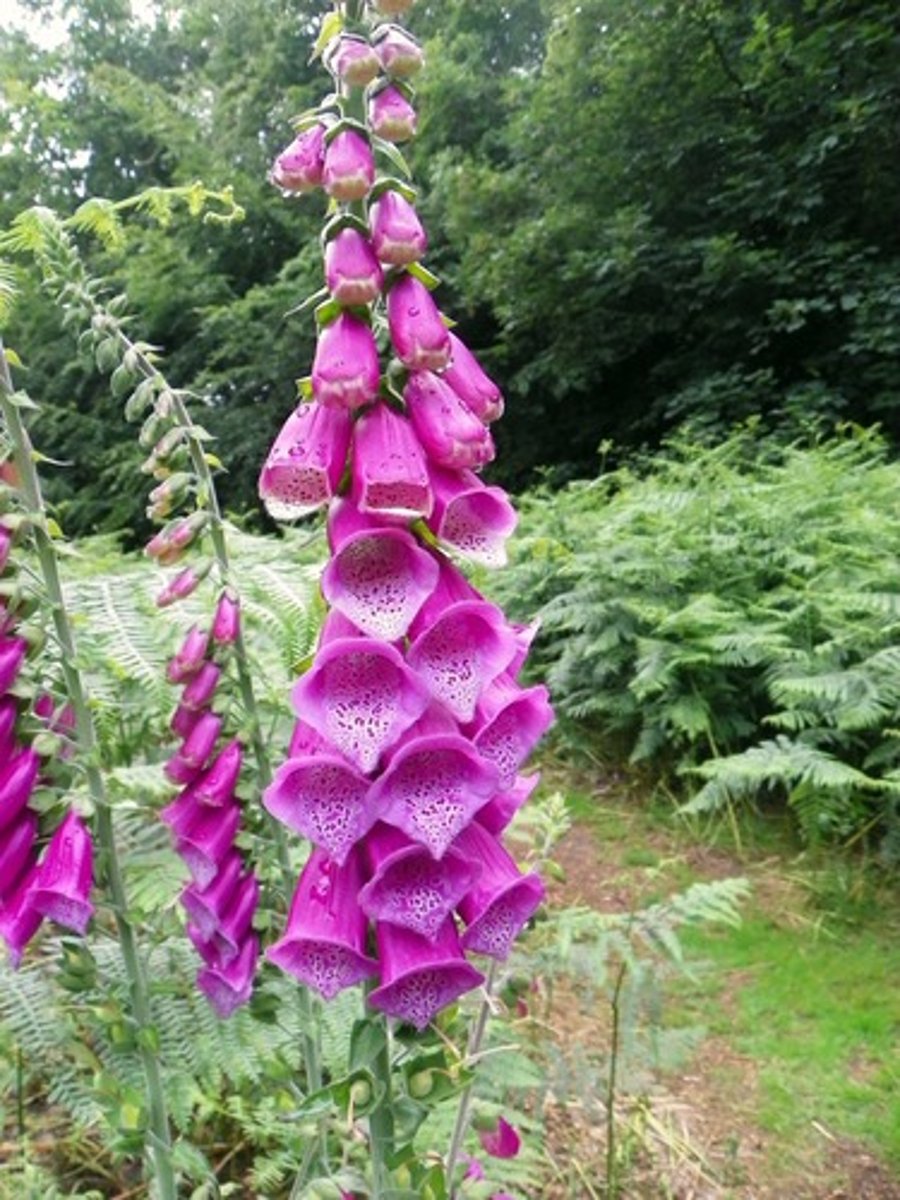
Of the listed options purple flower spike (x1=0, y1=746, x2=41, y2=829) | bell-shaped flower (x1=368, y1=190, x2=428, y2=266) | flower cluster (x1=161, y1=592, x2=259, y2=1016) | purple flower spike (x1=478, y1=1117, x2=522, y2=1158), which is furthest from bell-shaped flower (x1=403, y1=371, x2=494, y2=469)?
purple flower spike (x1=478, y1=1117, x2=522, y2=1158)

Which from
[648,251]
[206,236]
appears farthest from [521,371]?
[206,236]

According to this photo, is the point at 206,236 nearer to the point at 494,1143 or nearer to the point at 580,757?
the point at 580,757

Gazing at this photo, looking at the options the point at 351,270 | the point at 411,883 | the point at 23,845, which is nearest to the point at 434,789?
the point at 411,883

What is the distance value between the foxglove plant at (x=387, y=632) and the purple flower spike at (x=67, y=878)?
0.31 m

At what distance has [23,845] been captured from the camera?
3.82 ft

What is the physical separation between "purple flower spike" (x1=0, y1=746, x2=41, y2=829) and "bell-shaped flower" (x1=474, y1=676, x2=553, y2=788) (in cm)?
52

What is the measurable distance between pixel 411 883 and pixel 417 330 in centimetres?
48

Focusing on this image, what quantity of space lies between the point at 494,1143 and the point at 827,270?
9.77 meters

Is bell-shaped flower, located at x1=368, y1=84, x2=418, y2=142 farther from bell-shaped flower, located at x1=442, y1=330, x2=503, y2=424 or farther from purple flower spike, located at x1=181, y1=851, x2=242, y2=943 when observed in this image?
purple flower spike, located at x1=181, y1=851, x2=242, y2=943

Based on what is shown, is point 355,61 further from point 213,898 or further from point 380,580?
point 213,898

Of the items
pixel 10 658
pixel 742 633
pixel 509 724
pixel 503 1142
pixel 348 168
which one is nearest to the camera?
pixel 348 168

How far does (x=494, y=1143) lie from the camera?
149 centimetres

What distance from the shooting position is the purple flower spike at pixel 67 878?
44.6 inches

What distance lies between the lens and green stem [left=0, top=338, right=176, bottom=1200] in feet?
3.84
